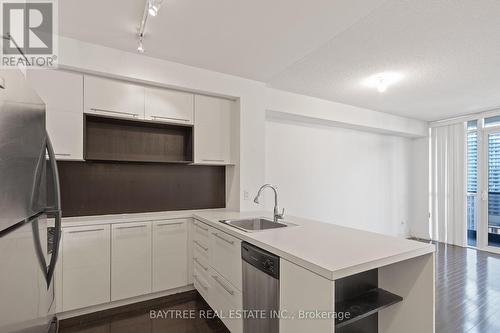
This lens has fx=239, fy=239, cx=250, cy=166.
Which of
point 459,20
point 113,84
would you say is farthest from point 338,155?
point 113,84

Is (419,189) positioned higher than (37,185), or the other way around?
(37,185)

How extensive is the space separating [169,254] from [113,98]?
1.69m

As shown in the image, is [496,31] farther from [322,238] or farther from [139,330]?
[139,330]

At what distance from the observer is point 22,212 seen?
85cm

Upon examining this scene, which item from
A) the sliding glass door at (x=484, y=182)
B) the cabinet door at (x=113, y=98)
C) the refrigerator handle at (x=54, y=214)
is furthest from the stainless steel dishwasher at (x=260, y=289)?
the sliding glass door at (x=484, y=182)

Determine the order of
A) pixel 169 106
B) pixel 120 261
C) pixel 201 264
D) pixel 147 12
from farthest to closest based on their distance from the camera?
pixel 169 106
pixel 201 264
pixel 120 261
pixel 147 12

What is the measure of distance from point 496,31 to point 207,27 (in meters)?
2.49

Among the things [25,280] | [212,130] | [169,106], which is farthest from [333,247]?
[169,106]

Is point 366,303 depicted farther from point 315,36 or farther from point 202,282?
point 315,36

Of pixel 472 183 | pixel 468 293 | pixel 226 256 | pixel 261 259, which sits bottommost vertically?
pixel 468 293

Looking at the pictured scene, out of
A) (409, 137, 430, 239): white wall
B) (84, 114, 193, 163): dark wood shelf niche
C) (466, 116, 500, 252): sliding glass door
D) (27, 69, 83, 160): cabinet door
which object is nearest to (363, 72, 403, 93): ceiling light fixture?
(84, 114, 193, 163): dark wood shelf niche

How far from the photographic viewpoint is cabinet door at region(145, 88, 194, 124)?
2.57 metres

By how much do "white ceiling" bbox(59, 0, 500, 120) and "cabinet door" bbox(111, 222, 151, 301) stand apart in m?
1.79

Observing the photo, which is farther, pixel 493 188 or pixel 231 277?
pixel 493 188
